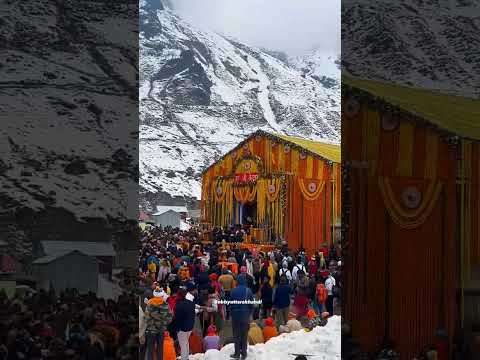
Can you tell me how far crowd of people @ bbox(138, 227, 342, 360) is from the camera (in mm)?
5910

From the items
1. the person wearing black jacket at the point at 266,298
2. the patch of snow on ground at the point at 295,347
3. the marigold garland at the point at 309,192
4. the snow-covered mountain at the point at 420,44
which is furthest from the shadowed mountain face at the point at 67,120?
the marigold garland at the point at 309,192

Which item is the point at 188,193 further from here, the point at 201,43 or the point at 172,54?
the point at 201,43

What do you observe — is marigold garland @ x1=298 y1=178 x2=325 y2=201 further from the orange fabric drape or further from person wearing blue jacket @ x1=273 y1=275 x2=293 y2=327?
the orange fabric drape

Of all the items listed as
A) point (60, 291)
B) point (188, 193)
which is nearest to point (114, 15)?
point (60, 291)

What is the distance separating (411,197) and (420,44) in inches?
70.3

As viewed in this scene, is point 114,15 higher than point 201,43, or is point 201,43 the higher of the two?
point 201,43

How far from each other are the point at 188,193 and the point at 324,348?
139 ft

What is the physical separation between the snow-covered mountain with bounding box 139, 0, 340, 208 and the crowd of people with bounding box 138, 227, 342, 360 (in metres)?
33.5

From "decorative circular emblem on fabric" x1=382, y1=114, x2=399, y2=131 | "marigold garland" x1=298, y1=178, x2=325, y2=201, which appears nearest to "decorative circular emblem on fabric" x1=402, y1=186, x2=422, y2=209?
"decorative circular emblem on fabric" x1=382, y1=114, x2=399, y2=131

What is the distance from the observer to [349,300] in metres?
6.23

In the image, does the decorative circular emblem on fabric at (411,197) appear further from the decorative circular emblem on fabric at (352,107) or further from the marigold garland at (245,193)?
the marigold garland at (245,193)

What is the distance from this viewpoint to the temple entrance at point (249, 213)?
20.0m

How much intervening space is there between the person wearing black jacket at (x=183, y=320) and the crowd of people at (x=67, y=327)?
840mm

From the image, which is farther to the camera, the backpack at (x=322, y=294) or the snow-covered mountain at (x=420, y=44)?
the backpack at (x=322, y=294)
